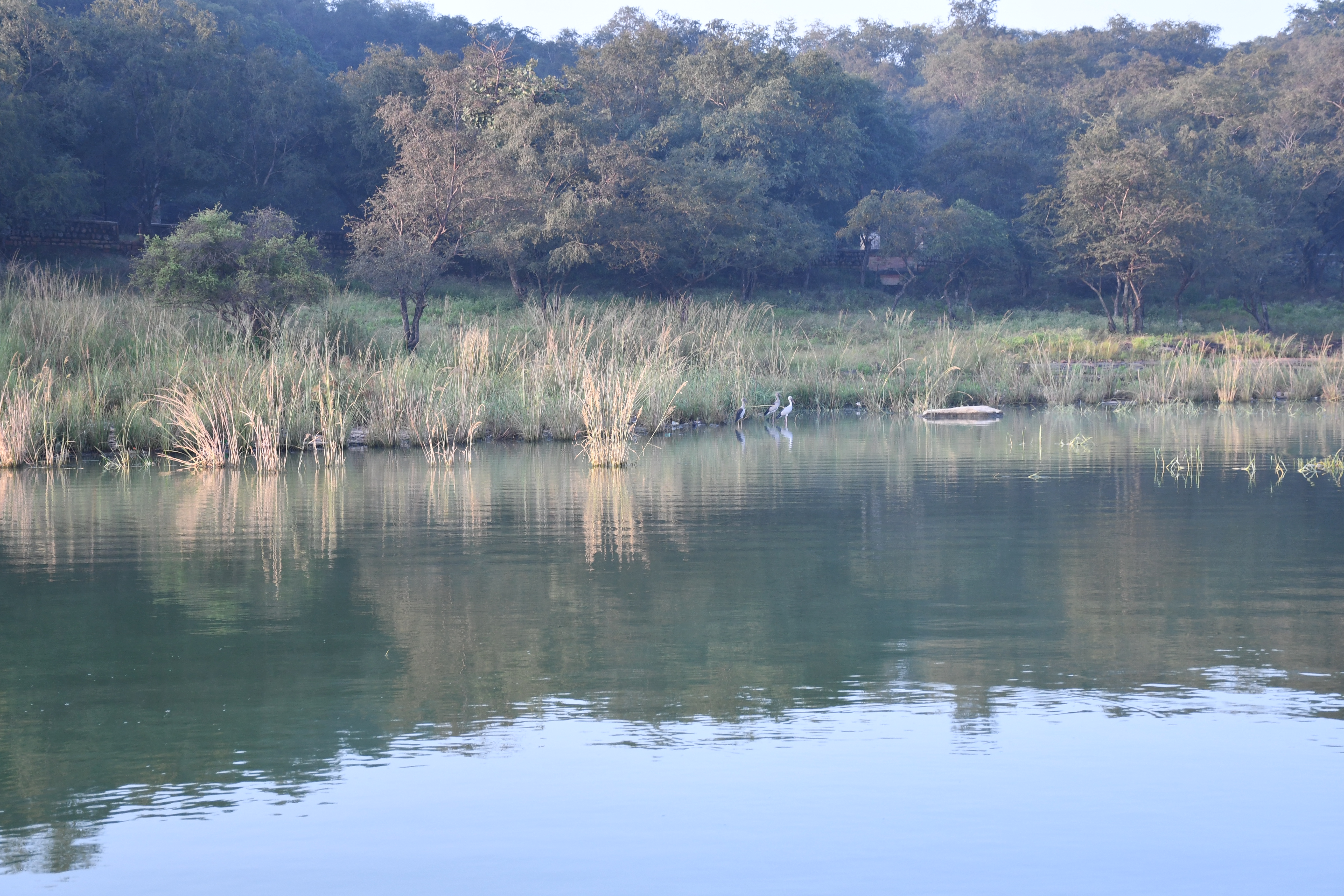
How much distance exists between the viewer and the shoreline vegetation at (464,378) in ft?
46.5

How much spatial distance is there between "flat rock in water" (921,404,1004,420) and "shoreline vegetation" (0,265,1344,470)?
2.93ft

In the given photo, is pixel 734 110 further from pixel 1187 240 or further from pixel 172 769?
pixel 172 769

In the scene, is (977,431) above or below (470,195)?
below

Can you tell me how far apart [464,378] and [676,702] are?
12134 mm

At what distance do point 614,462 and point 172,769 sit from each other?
936 cm

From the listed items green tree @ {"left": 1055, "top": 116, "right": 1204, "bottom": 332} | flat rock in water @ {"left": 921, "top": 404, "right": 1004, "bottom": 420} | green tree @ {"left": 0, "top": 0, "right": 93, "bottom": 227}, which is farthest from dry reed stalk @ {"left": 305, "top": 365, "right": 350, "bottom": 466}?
green tree @ {"left": 1055, "top": 116, "right": 1204, "bottom": 332}

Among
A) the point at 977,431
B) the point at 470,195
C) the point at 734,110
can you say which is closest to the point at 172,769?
the point at 977,431

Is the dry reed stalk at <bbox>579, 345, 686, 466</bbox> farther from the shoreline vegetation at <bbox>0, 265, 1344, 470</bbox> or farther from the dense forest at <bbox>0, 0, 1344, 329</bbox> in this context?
the dense forest at <bbox>0, 0, 1344, 329</bbox>

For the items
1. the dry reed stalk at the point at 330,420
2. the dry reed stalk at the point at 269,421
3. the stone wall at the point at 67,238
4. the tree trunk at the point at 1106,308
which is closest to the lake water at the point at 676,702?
the dry reed stalk at the point at 269,421

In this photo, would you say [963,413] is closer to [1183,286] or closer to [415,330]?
[415,330]

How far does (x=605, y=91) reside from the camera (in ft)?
179

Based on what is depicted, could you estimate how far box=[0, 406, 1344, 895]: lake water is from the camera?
10.9 ft

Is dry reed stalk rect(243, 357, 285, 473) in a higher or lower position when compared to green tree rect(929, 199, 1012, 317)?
lower

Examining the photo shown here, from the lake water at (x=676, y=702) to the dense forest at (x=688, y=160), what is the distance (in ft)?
65.8
